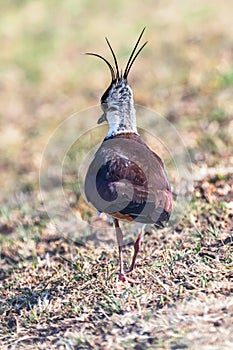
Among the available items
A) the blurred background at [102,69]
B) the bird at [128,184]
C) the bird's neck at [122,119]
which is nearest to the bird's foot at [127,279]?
the bird at [128,184]

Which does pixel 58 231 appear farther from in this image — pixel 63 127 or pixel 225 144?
pixel 63 127

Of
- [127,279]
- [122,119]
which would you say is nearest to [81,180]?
[122,119]

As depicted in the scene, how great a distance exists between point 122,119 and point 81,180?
2.06 metres

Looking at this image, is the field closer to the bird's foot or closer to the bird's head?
the bird's foot

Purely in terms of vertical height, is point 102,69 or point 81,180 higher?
point 102,69

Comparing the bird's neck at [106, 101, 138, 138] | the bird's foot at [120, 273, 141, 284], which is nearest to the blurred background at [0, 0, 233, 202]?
the bird's neck at [106, 101, 138, 138]

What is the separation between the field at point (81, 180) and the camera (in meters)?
4.32

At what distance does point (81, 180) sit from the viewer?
7.30 meters

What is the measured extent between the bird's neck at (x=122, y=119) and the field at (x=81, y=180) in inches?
36.5

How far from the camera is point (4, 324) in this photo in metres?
4.70

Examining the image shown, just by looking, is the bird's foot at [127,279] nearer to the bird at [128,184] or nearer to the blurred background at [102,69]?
the bird at [128,184]

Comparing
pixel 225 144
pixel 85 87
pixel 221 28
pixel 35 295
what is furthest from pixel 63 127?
pixel 35 295

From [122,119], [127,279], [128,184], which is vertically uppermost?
[122,119]

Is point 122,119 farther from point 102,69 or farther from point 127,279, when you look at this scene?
point 102,69
